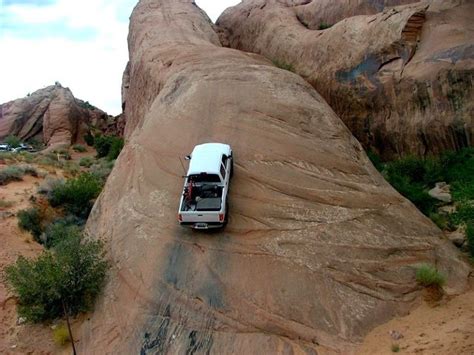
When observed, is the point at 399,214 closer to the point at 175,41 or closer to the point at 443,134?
the point at 443,134

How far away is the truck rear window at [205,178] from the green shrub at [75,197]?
288 inches

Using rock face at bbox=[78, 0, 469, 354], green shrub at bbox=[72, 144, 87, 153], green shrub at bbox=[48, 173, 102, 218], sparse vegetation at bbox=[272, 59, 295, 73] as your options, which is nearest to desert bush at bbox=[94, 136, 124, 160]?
green shrub at bbox=[72, 144, 87, 153]

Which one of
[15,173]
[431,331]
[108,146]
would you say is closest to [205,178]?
[431,331]

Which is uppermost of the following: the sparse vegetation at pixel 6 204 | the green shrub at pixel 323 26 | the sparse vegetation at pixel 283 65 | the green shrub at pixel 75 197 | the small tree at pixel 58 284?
the green shrub at pixel 323 26

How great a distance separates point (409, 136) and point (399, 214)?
22.1ft

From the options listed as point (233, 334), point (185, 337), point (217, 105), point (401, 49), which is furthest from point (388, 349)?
point (401, 49)

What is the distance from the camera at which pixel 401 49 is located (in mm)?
22109

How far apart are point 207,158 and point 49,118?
32370 mm

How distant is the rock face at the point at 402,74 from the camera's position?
19.5 m

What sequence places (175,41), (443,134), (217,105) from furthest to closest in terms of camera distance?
(175,41) → (443,134) → (217,105)

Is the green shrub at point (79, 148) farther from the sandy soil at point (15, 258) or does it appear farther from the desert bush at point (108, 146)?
the sandy soil at point (15, 258)

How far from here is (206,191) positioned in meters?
13.8

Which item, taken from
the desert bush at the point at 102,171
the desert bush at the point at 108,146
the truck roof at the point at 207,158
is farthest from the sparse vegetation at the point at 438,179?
the desert bush at the point at 108,146

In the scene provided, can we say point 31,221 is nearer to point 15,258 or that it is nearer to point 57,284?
point 15,258
